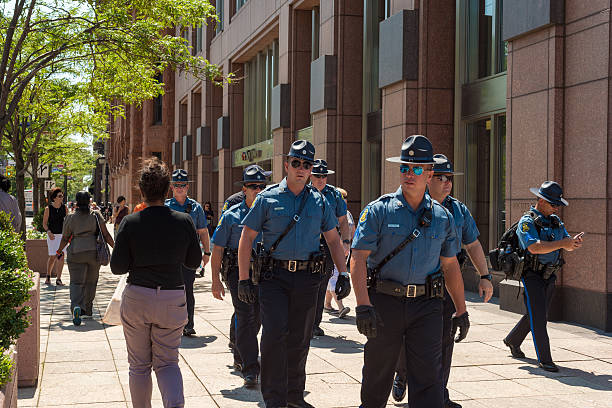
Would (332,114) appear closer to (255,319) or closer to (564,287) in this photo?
(564,287)

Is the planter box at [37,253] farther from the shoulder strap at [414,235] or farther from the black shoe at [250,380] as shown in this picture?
the shoulder strap at [414,235]

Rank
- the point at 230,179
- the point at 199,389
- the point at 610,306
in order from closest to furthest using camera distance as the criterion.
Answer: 1. the point at 199,389
2. the point at 610,306
3. the point at 230,179

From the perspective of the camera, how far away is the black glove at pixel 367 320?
14.5ft

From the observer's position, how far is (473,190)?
14.5 m

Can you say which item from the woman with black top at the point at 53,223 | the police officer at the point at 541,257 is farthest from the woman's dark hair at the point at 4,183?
the police officer at the point at 541,257

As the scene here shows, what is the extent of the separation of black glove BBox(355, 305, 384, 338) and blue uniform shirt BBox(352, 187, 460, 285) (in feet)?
0.94

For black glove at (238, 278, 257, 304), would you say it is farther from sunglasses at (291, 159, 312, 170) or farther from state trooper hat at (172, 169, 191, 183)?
state trooper hat at (172, 169, 191, 183)

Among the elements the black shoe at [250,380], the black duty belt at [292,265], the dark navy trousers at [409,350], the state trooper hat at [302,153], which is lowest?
the black shoe at [250,380]

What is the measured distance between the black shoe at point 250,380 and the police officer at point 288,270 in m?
0.89

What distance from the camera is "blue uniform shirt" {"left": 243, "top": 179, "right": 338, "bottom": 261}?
5.52 m

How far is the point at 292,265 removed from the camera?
5.48m

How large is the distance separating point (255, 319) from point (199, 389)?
85 centimetres

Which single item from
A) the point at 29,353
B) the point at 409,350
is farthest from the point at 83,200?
the point at 409,350

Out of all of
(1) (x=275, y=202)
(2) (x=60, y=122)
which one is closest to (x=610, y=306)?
(1) (x=275, y=202)
